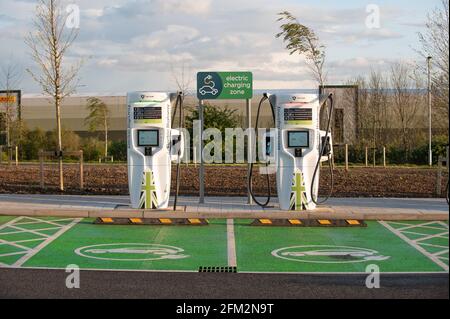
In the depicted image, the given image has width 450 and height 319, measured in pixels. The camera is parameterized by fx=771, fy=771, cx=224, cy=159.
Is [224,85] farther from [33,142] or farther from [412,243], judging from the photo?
[33,142]

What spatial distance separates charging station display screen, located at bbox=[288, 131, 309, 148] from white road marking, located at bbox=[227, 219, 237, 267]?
1.76 metres

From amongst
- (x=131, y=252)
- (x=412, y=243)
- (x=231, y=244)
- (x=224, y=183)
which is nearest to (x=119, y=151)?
(x=224, y=183)

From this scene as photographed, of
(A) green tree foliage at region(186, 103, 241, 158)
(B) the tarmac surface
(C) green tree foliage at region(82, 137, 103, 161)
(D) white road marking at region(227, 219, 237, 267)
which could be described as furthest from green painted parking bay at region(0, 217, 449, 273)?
(C) green tree foliage at region(82, 137, 103, 161)

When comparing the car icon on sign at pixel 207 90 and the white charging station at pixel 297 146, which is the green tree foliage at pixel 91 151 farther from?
the white charging station at pixel 297 146

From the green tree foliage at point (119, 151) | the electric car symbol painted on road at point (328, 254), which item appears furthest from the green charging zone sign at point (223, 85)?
the green tree foliage at point (119, 151)

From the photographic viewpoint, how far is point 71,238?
11.7m

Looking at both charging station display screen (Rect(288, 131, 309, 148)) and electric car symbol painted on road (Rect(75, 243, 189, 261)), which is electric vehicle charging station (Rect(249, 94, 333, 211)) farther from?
electric car symbol painted on road (Rect(75, 243, 189, 261))

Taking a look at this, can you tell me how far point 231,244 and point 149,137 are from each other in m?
3.35

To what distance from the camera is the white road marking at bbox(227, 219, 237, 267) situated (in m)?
9.95

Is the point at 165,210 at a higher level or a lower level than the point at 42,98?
lower
